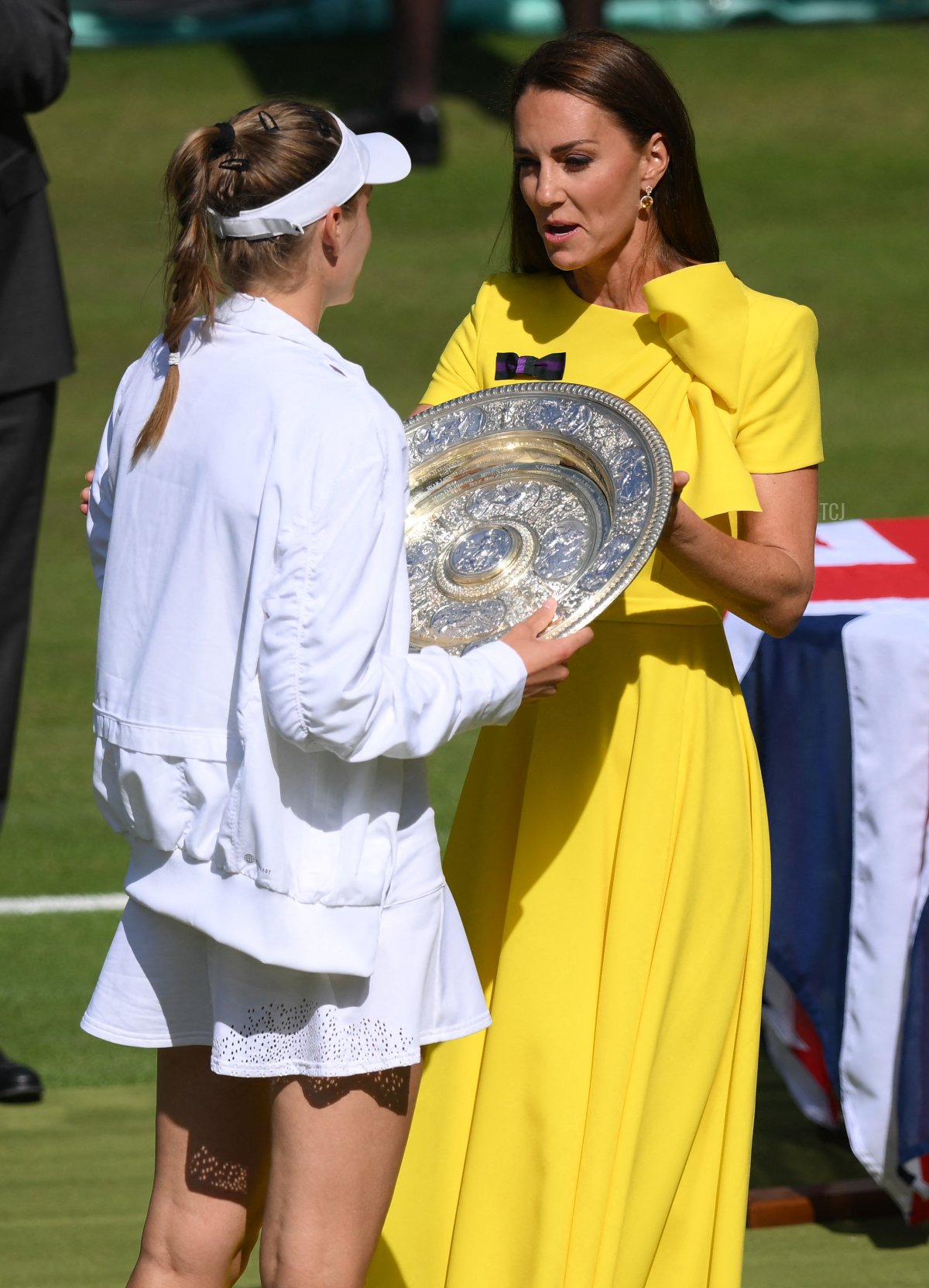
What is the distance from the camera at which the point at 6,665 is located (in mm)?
4031

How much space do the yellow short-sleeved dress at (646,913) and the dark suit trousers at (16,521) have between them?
171 centimetres

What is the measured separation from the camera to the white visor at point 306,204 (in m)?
2.04

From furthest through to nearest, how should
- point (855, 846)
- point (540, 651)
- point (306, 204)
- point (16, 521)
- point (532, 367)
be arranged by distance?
point (16, 521)
point (855, 846)
point (532, 367)
point (540, 651)
point (306, 204)

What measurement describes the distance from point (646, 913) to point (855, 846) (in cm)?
73

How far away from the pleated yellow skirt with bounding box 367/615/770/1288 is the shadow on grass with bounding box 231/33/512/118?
8.96 m

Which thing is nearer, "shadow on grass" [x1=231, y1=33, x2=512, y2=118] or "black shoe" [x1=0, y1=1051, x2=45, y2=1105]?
"black shoe" [x1=0, y1=1051, x2=45, y2=1105]

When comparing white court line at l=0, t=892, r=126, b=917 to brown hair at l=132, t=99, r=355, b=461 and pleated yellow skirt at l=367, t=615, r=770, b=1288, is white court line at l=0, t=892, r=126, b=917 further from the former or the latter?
brown hair at l=132, t=99, r=355, b=461

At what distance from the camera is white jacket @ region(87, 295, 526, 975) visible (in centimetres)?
195

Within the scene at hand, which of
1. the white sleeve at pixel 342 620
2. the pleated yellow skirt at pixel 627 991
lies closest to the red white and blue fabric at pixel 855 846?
the pleated yellow skirt at pixel 627 991

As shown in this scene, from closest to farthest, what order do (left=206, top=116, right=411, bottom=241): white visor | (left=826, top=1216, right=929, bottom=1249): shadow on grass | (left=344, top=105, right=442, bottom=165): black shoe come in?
(left=206, top=116, right=411, bottom=241): white visor < (left=826, top=1216, right=929, bottom=1249): shadow on grass < (left=344, top=105, right=442, bottom=165): black shoe

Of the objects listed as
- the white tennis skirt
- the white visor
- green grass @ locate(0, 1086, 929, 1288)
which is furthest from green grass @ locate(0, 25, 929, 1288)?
the white tennis skirt

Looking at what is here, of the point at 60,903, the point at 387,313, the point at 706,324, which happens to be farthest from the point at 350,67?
the point at 706,324

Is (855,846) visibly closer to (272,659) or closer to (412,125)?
(272,659)

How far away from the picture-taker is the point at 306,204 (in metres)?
2.04
